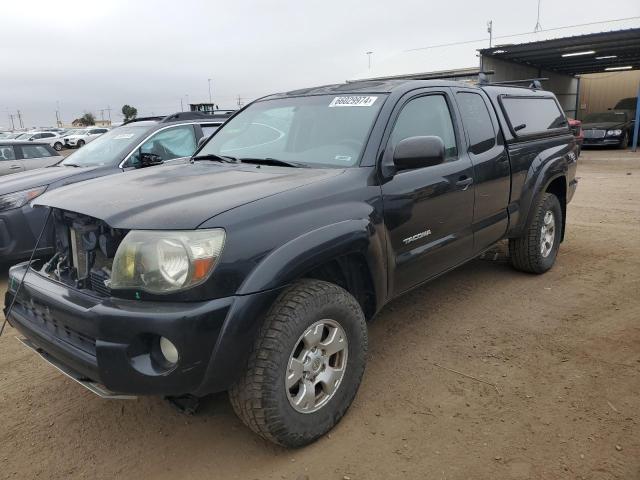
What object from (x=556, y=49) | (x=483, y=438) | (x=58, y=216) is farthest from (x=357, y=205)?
(x=556, y=49)

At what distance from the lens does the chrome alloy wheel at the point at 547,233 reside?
4855 mm

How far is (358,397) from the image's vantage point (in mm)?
2936

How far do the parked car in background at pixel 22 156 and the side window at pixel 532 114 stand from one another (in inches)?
308

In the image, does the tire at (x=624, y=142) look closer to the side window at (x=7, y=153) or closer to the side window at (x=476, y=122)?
the side window at (x=476, y=122)

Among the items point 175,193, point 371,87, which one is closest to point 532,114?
point 371,87

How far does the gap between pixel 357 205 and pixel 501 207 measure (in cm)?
193

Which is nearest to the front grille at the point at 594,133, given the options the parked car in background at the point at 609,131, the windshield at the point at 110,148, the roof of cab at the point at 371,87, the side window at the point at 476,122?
the parked car in background at the point at 609,131

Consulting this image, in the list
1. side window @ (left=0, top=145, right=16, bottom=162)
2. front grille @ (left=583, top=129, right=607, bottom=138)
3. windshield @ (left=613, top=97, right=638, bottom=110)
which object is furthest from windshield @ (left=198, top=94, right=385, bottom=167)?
windshield @ (left=613, top=97, right=638, bottom=110)

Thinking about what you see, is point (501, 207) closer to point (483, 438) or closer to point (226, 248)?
point (483, 438)

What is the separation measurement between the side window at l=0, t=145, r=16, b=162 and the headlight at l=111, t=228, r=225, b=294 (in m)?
8.52

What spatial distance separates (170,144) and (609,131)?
17978 mm

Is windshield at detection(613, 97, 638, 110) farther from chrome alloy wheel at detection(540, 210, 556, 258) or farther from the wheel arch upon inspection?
the wheel arch

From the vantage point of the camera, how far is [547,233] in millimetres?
5016

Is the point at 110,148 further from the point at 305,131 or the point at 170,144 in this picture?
the point at 305,131
